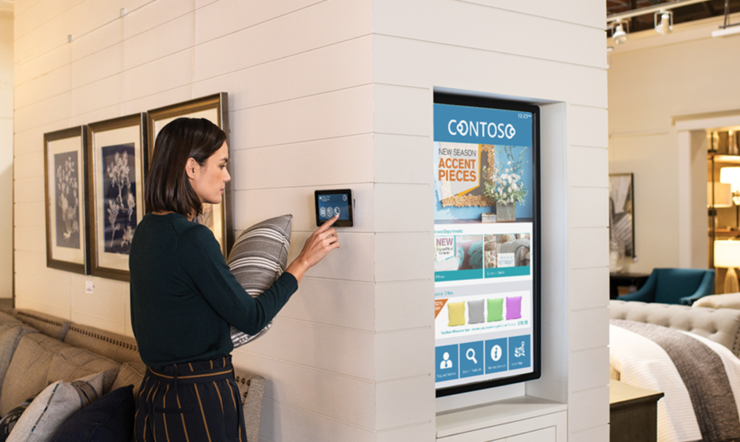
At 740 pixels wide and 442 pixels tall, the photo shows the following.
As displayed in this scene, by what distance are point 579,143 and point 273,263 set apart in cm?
128

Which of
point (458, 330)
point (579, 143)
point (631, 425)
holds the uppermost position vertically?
point (579, 143)

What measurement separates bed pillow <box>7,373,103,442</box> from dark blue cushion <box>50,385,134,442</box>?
11cm

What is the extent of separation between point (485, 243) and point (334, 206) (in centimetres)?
62

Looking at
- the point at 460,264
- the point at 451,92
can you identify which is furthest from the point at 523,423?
the point at 451,92

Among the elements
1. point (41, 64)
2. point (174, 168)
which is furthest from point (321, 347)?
point (41, 64)

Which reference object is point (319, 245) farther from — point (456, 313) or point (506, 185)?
point (506, 185)

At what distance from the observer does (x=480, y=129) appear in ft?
7.52

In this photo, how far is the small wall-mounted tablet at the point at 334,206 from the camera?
1.97 metres

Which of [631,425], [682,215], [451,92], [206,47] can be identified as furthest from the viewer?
[682,215]

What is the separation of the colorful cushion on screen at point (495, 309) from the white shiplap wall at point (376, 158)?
0.23m

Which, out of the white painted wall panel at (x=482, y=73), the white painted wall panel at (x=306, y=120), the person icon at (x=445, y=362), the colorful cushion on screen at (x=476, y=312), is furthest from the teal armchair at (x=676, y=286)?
the white painted wall panel at (x=306, y=120)

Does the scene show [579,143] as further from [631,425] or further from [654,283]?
[654,283]

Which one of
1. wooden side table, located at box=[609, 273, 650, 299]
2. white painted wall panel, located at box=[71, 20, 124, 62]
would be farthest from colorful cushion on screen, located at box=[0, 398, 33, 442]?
wooden side table, located at box=[609, 273, 650, 299]

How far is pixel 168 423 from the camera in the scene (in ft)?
5.85
